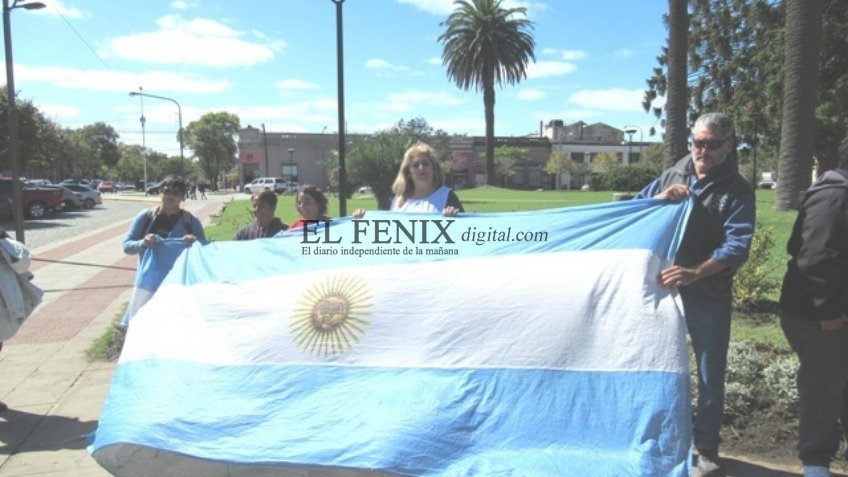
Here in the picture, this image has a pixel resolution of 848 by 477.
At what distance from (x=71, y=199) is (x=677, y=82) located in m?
34.0

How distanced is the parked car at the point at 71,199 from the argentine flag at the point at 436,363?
35725 mm

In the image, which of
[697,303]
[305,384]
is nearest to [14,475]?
[305,384]

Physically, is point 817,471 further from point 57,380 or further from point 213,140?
point 213,140

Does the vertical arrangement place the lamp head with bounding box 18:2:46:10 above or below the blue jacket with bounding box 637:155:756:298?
above

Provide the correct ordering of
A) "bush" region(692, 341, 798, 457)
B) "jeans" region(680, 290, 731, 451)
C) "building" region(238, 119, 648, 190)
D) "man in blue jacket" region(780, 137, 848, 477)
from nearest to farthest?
"man in blue jacket" region(780, 137, 848, 477), "jeans" region(680, 290, 731, 451), "bush" region(692, 341, 798, 457), "building" region(238, 119, 648, 190)

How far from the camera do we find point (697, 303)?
3564 mm

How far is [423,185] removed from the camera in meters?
4.46

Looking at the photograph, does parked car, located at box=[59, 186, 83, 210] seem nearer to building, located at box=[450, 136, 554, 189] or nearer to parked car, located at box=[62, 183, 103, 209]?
parked car, located at box=[62, 183, 103, 209]

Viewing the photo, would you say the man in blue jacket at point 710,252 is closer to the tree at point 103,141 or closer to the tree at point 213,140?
the tree at point 213,140

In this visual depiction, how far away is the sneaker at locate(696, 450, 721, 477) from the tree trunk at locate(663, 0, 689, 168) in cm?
917

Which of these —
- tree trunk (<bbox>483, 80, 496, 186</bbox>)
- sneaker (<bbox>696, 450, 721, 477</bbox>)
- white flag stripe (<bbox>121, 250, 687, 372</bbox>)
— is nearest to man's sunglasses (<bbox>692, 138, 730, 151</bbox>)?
white flag stripe (<bbox>121, 250, 687, 372</bbox>)

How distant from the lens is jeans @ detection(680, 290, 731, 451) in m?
3.54

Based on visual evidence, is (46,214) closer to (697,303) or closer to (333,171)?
(333,171)

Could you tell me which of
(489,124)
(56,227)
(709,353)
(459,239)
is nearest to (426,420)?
(459,239)
